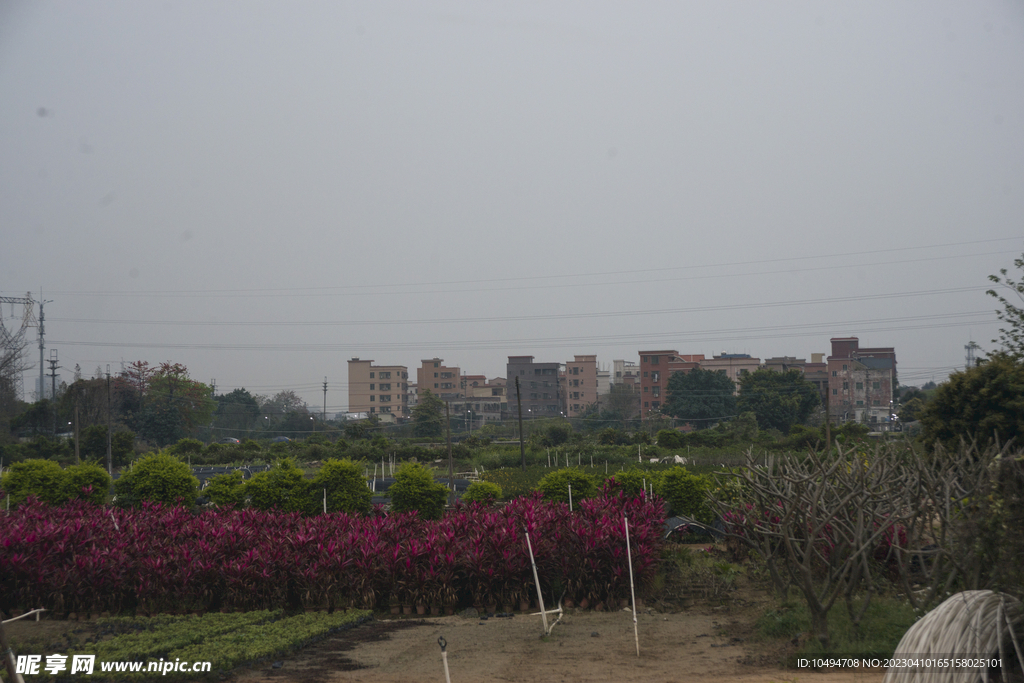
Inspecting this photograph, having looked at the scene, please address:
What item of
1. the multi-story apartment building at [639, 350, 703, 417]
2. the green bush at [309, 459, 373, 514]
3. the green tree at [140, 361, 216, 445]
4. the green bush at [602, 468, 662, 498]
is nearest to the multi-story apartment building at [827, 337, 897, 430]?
the multi-story apartment building at [639, 350, 703, 417]

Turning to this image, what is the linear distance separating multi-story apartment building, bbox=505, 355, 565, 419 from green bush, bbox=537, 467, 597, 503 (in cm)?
7337

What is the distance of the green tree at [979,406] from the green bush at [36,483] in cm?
1796

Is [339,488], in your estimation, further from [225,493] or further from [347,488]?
[225,493]

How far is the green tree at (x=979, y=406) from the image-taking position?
42.5ft

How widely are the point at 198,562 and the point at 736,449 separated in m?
29.6

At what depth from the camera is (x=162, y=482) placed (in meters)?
15.1

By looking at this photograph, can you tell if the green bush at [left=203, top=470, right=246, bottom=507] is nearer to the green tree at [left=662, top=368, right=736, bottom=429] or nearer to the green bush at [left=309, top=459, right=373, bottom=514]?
the green bush at [left=309, top=459, right=373, bottom=514]

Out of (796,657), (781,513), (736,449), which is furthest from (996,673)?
(736,449)

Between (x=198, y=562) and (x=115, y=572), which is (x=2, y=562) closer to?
(x=115, y=572)

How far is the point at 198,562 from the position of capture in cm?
898

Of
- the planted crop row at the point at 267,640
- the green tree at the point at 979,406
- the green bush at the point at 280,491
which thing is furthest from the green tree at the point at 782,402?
the planted crop row at the point at 267,640

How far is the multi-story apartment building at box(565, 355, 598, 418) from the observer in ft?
307

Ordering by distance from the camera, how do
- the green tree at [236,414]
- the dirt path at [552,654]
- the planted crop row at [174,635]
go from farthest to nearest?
the green tree at [236,414], the planted crop row at [174,635], the dirt path at [552,654]

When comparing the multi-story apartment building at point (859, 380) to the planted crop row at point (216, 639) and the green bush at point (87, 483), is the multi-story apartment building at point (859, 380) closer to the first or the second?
the green bush at point (87, 483)
